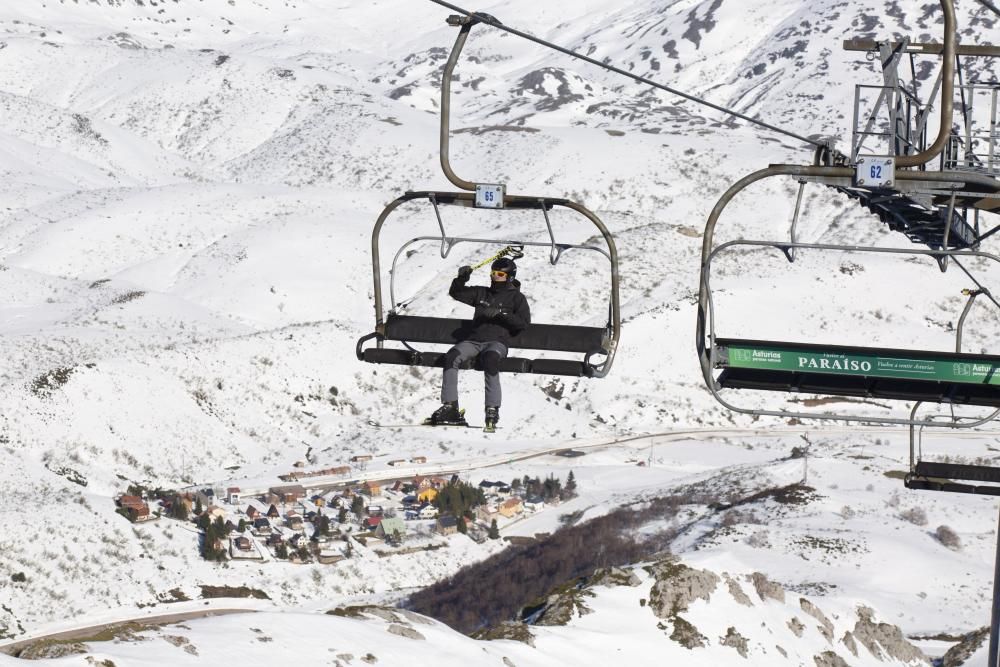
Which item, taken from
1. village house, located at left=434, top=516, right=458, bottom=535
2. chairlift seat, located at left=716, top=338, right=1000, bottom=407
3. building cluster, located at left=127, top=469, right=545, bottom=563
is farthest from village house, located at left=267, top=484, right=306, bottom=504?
chairlift seat, located at left=716, top=338, right=1000, bottom=407

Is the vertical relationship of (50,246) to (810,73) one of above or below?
below

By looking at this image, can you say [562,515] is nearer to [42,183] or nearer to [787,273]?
[787,273]

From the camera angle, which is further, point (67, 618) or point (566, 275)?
point (566, 275)

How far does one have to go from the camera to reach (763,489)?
166ft

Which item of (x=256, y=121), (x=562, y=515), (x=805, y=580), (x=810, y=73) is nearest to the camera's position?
(x=805, y=580)

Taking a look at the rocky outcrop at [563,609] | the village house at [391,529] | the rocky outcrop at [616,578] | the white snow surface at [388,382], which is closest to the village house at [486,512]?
the white snow surface at [388,382]

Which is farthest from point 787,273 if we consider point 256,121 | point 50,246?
point 256,121

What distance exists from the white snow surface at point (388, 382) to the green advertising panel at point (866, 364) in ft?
46.5

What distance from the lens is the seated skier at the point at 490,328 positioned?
17.2 meters

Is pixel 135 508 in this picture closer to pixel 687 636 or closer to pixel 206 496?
pixel 206 496

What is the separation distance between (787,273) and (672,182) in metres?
29.2

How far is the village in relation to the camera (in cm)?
4369

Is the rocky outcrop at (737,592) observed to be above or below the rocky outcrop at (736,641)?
above

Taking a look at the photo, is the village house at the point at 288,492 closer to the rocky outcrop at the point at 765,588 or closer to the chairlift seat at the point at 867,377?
the rocky outcrop at the point at 765,588
